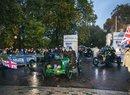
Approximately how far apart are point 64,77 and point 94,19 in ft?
153

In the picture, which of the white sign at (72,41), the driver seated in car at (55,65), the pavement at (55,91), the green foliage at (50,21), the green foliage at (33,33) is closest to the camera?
the pavement at (55,91)

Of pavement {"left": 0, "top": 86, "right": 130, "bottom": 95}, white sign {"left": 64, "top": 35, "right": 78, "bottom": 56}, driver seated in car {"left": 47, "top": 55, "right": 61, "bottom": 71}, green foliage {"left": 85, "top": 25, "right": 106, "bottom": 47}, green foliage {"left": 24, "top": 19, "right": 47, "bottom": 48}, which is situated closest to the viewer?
pavement {"left": 0, "top": 86, "right": 130, "bottom": 95}

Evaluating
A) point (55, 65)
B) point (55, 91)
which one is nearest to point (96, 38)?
point (55, 65)

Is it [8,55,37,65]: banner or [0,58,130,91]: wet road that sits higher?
[8,55,37,65]: banner

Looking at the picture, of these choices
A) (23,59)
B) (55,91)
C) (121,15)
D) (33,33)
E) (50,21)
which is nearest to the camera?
(55,91)

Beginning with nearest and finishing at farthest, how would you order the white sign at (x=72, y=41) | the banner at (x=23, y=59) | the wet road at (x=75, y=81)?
the wet road at (x=75, y=81) → the banner at (x=23, y=59) → the white sign at (x=72, y=41)

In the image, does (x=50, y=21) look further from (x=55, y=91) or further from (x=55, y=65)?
(x=55, y=91)

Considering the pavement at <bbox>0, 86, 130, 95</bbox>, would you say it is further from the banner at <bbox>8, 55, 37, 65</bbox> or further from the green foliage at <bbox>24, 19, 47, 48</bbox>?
the green foliage at <bbox>24, 19, 47, 48</bbox>

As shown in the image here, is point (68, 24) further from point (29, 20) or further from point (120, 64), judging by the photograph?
point (120, 64)

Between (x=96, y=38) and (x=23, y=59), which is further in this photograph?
(x=96, y=38)

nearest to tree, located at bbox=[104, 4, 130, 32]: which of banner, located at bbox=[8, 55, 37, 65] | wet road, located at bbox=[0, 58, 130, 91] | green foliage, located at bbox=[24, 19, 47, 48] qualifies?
green foliage, located at bbox=[24, 19, 47, 48]

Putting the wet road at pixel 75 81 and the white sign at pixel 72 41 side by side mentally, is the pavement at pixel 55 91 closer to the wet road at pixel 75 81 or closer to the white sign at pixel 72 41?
the wet road at pixel 75 81

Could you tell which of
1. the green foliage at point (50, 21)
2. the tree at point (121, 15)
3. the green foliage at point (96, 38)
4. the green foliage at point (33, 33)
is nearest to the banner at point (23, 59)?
the green foliage at point (50, 21)

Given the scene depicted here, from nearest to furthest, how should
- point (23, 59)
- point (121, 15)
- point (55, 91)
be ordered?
1. point (55, 91)
2. point (23, 59)
3. point (121, 15)
